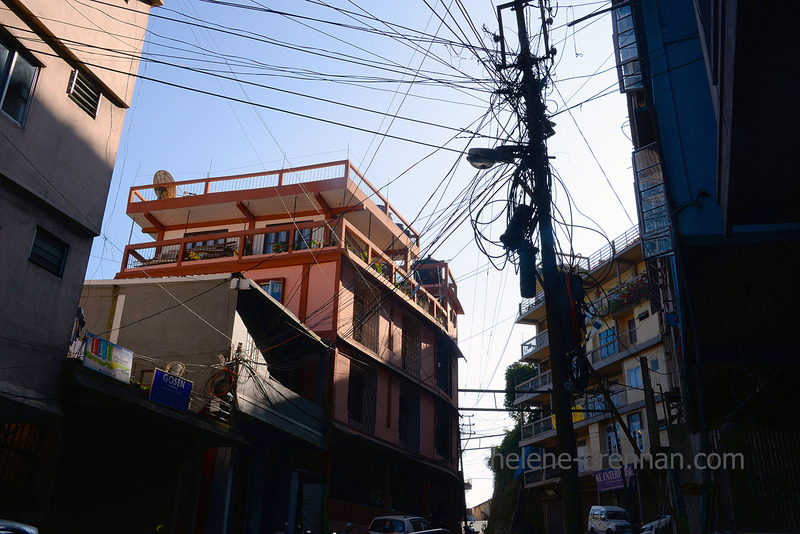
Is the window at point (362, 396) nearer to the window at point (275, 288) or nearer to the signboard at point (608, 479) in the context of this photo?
the window at point (275, 288)

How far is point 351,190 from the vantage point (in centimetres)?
2397

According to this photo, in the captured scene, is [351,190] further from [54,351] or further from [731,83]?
[731,83]

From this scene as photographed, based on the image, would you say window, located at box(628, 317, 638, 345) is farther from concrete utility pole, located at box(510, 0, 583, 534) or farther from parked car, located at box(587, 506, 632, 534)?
concrete utility pole, located at box(510, 0, 583, 534)

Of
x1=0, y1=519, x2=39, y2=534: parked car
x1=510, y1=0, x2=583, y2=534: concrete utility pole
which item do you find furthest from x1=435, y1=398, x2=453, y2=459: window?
x1=0, y1=519, x2=39, y2=534: parked car

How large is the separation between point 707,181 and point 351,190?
1589 cm

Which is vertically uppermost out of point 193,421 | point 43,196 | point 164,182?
point 164,182

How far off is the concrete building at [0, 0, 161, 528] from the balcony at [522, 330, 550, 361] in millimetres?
33276

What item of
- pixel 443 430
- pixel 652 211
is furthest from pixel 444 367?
pixel 652 211

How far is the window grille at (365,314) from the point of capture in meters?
22.8

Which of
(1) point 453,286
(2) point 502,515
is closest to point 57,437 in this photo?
(1) point 453,286

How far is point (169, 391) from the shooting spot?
13000 mm

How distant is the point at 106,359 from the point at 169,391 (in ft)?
4.82

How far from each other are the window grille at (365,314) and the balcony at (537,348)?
67.3ft

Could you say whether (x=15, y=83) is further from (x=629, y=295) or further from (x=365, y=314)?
(x=629, y=295)
